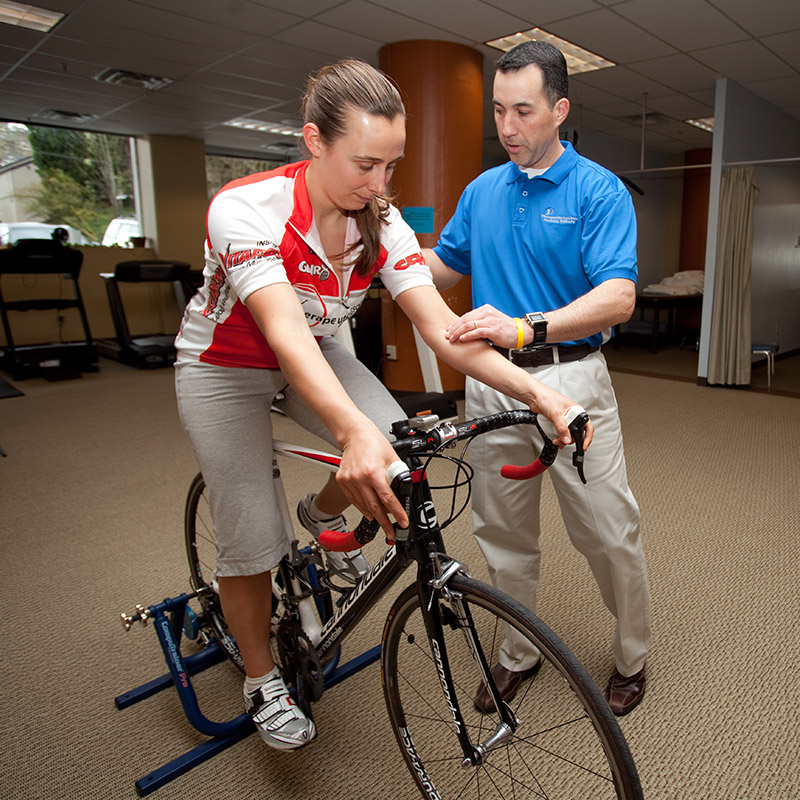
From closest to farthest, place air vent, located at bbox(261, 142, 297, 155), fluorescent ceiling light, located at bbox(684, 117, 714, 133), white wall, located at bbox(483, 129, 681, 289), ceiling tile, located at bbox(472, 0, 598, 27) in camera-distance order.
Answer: ceiling tile, located at bbox(472, 0, 598, 27) < fluorescent ceiling light, located at bbox(684, 117, 714, 133) < white wall, located at bbox(483, 129, 681, 289) < air vent, located at bbox(261, 142, 297, 155)

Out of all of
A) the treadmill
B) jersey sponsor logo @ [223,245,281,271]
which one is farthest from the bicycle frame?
the treadmill

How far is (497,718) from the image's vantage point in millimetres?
1166

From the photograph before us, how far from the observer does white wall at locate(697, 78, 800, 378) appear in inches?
231

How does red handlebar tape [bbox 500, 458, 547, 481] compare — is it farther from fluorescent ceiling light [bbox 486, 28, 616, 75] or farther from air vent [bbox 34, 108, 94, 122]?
air vent [bbox 34, 108, 94, 122]

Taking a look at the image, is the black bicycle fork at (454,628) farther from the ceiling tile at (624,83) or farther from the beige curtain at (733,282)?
the ceiling tile at (624,83)

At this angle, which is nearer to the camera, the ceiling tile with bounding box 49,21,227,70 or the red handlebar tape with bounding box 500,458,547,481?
the red handlebar tape with bounding box 500,458,547,481

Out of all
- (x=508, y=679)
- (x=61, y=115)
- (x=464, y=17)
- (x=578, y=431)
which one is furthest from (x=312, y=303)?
A: (x=61, y=115)

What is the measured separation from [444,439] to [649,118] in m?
7.96

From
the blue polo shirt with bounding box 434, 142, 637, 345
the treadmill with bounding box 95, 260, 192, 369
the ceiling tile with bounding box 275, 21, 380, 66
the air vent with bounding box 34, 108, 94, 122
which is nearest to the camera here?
the blue polo shirt with bounding box 434, 142, 637, 345

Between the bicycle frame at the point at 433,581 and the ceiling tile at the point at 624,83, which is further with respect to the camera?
the ceiling tile at the point at 624,83

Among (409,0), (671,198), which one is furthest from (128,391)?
(671,198)

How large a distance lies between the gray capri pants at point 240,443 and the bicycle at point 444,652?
3.4 inches

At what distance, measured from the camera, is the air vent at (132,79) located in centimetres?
579

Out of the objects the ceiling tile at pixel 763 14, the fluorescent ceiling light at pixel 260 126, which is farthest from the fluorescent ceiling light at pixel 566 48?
the fluorescent ceiling light at pixel 260 126
